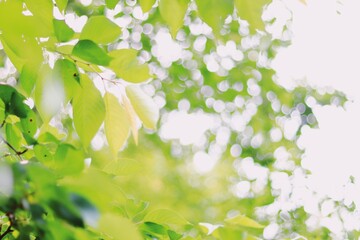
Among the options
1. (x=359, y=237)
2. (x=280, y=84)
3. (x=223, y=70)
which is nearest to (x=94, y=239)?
(x=359, y=237)

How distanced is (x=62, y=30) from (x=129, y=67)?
13cm

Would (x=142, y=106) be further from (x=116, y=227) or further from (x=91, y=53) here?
(x=116, y=227)

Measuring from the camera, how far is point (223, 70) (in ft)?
14.5

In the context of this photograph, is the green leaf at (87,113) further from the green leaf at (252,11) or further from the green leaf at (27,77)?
the green leaf at (252,11)

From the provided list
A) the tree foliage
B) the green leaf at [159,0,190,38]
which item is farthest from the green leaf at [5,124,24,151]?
the green leaf at [159,0,190,38]

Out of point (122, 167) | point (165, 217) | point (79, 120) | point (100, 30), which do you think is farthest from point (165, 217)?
point (100, 30)

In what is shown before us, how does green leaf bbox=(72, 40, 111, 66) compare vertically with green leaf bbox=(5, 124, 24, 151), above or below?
above

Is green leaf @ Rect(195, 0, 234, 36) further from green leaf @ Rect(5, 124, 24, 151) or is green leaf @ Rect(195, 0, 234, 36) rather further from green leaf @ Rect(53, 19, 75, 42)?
green leaf @ Rect(5, 124, 24, 151)

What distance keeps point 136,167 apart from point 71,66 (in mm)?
226

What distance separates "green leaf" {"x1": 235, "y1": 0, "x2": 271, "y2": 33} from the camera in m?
0.80

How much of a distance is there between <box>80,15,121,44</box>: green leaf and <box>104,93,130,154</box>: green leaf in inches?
4.5

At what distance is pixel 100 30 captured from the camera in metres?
0.73

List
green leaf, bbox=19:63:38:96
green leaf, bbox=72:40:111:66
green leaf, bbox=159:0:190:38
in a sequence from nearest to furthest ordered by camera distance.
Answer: green leaf, bbox=72:40:111:66 < green leaf, bbox=19:63:38:96 < green leaf, bbox=159:0:190:38

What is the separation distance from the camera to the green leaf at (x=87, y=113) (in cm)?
74
